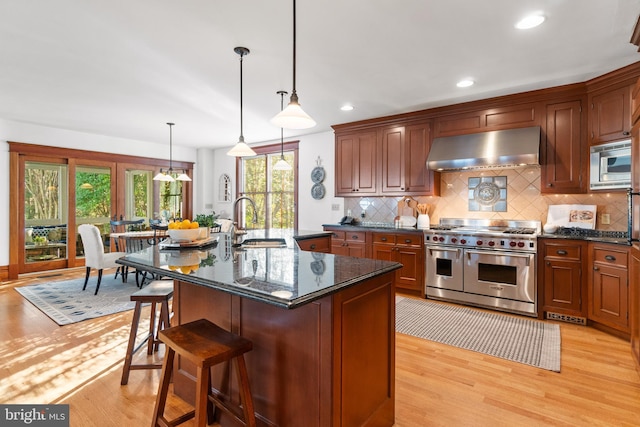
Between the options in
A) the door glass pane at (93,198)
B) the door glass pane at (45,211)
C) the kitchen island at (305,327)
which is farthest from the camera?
the door glass pane at (93,198)

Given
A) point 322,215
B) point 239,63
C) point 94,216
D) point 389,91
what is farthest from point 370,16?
point 94,216

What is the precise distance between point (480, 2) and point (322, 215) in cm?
409

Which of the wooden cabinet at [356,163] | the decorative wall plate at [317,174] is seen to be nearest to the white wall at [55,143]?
the decorative wall plate at [317,174]

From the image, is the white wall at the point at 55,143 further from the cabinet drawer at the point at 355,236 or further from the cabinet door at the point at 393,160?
the cabinet door at the point at 393,160

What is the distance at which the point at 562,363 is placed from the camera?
2545 millimetres

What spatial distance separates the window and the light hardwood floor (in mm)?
3833

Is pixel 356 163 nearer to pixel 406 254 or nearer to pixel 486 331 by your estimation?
pixel 406 254

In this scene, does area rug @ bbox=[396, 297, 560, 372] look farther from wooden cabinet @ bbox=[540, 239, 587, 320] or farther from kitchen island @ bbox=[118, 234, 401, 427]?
kitchen island @ bbox=[118, 234, 401, 427]

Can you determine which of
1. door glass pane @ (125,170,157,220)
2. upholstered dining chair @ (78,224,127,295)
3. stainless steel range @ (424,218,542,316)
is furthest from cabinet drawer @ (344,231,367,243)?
door glass pane @ (125,170,157,220)

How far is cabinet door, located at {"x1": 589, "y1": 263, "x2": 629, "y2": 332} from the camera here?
115 inches

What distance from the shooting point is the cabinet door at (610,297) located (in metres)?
2.91

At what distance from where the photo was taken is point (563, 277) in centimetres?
338

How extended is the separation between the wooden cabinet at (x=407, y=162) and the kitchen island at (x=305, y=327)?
289cm

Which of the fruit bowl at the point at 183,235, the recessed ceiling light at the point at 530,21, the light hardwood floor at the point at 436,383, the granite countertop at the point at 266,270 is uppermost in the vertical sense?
the recessed ceiling light at the point at 530,21
